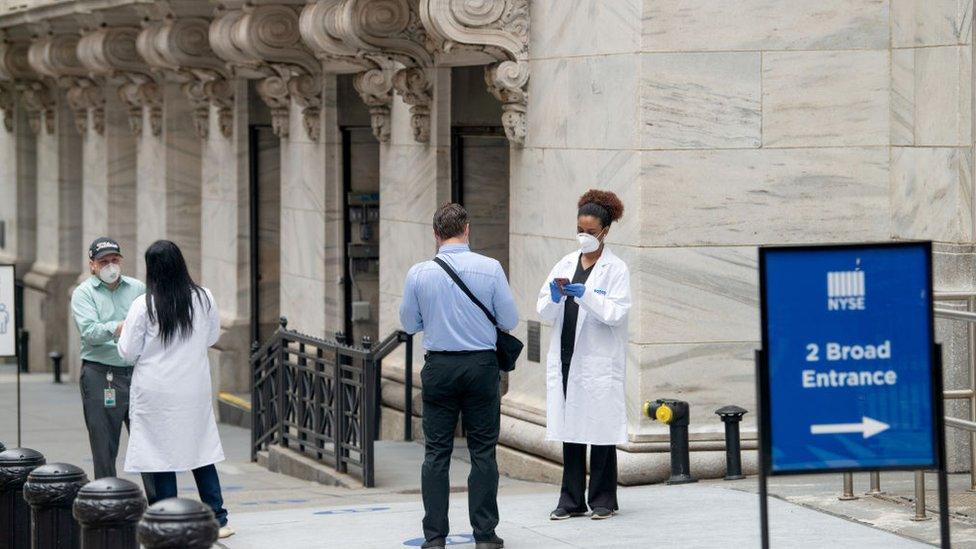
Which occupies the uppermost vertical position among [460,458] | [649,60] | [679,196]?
[649,60]

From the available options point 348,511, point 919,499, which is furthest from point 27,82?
point 919,499

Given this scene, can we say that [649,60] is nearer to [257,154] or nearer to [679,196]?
[679,196]

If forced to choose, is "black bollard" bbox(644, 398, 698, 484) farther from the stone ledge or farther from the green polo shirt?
the green polo shirt

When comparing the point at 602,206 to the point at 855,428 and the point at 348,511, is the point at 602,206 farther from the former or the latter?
the point at 855,428

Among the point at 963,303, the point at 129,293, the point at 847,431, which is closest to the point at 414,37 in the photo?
the point at 129,293

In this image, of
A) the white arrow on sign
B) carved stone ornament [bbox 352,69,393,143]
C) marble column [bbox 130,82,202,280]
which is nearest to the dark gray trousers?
carved stone ornament [bbox 352,69,393,143]

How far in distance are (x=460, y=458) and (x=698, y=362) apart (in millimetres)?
3061

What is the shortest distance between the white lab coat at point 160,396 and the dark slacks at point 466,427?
118 cm

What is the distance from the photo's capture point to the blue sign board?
248 inches

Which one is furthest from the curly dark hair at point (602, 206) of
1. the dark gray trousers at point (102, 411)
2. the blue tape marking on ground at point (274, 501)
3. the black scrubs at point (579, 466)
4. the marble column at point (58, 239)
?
the marble column at point (58, 239)

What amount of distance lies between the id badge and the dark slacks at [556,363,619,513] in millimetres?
2880

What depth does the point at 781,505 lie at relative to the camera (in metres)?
9.66

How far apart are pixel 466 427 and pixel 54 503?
200cm

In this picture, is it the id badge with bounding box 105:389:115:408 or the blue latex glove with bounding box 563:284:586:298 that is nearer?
the blue latex glove with bounding box 563:284:586:298
